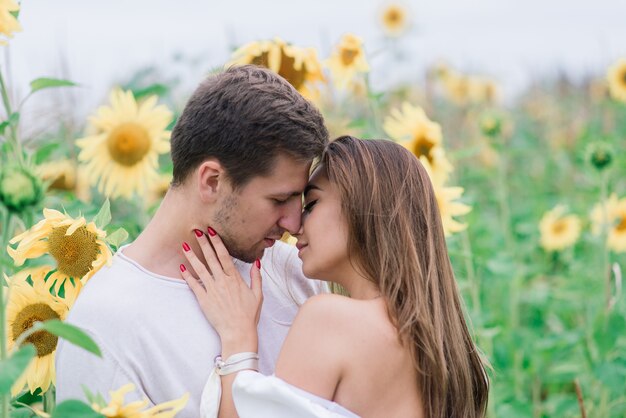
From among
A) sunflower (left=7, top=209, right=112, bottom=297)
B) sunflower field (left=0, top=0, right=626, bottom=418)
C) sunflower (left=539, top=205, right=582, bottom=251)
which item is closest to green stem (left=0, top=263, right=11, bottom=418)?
sunflower field (left=0, top=0, right=626, bottom=418)

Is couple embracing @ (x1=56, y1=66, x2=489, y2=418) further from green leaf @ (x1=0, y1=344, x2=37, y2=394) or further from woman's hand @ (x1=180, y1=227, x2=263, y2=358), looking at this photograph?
green leaf @ (x1=0, y1=344, x2=37, y2=394)

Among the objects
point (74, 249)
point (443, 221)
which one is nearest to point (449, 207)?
point (443, 221)

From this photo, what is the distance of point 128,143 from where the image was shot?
7.77ft

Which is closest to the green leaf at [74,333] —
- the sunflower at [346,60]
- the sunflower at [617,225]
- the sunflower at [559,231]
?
the sunflower at [346,60]

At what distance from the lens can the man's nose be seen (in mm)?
1811

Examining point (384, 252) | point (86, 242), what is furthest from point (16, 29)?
point (384, 252)

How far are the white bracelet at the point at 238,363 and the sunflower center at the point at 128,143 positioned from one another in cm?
83

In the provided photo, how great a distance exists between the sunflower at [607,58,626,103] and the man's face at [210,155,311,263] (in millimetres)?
2643

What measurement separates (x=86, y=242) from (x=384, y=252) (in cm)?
55

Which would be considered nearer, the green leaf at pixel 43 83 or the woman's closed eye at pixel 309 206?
the green leaf at pixel 43 83

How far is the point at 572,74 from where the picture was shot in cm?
660

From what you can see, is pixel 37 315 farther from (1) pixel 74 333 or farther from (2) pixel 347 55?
(2) pixel 347 55

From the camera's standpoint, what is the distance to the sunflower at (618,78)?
405 cm

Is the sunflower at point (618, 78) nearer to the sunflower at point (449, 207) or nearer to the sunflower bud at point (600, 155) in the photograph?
the sunflower bud at point (600, 155)
